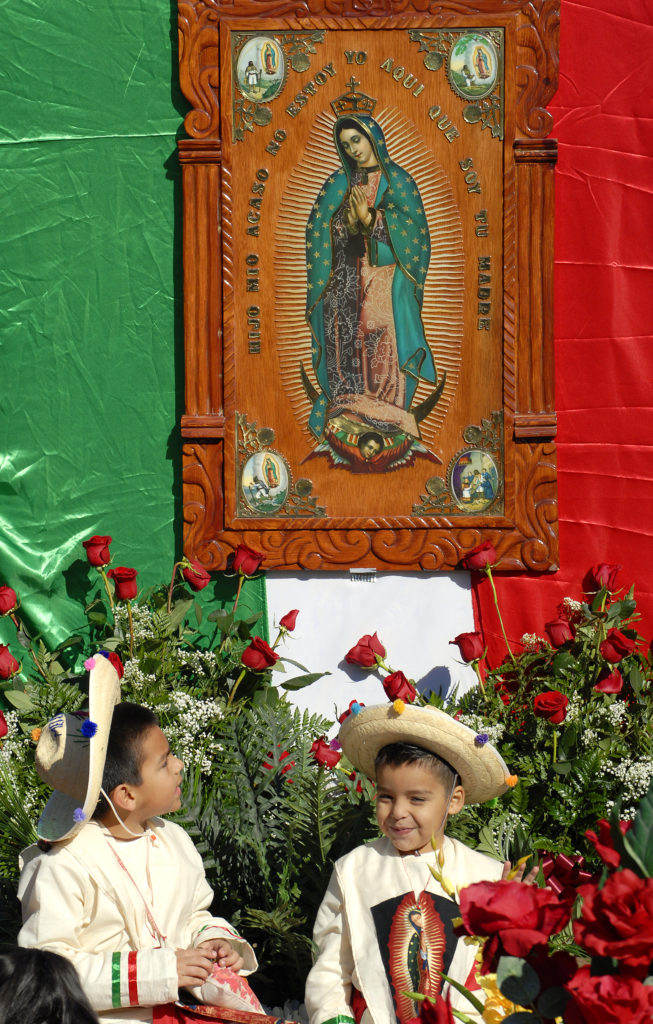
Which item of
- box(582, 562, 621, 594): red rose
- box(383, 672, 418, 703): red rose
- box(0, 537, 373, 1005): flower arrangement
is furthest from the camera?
box(582, 562, 621, 594): red rose

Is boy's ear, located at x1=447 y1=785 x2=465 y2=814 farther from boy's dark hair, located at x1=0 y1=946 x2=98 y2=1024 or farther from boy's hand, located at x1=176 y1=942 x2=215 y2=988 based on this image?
boy's dark hair, located at x1=0 y1=946 x2=98 y2=1024

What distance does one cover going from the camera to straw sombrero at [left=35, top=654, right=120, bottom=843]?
8.18 feet

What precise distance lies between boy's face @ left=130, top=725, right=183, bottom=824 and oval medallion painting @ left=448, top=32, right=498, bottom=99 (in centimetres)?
281

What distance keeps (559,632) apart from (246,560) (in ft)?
3.86

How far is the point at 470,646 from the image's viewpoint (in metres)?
3.84

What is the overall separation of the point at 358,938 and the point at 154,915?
1.69ft

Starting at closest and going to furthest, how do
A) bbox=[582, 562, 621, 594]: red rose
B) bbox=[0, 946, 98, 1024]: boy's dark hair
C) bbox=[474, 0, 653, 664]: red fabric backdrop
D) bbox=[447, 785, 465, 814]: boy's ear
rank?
bbox=[0, 946, 98, 1024]: boy's dark hair, bbox=[447, 785, 465, 814]: boy's ear, bbox=[582, 562, 621, 594]: red rose, bbox=[474, 0, 653, 664]: red fabric backdrop

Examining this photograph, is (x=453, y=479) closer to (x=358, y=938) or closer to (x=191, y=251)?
(x=191, y=251)

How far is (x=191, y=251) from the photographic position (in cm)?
417

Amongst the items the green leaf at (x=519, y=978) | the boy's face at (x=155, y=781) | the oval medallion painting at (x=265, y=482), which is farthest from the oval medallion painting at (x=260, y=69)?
the green leaf at (x=519, y=978)

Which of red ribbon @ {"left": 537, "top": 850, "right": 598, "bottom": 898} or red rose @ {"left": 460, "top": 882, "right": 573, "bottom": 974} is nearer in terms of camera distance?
red rose @ {"left": 460, "top": 882, "right": 573, "bottom": 974}

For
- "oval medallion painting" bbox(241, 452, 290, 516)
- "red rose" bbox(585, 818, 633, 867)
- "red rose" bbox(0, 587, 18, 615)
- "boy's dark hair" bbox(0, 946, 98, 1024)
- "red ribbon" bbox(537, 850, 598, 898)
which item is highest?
"oval medallion painting" bbox(241, 452, 290, 516)

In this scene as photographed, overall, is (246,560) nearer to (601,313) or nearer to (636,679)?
(636,679)

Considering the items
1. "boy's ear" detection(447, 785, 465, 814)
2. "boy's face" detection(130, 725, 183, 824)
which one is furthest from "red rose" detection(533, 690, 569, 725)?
"boy's face" detection(130, 725, 183, 824)
